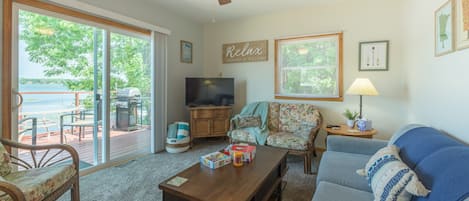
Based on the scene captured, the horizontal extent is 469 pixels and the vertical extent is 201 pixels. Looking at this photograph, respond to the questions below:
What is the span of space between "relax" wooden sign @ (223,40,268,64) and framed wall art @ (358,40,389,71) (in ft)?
5.15

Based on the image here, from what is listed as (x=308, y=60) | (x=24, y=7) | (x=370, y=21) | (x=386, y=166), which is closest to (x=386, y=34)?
(x=370, y=21)

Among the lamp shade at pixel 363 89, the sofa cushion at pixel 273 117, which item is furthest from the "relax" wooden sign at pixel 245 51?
the lamp shade at pixel 363 89

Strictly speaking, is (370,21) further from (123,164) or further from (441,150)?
(123,164)

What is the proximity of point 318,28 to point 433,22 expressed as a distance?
1.70 m

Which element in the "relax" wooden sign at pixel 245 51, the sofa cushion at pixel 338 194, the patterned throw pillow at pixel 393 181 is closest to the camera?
the patterned throw pillow at pixel 393 181

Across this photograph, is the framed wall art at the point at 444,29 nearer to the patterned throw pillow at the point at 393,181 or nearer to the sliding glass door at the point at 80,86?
the patterned throw pillow at the point at 393,181

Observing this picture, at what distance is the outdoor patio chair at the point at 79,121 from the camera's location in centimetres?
265

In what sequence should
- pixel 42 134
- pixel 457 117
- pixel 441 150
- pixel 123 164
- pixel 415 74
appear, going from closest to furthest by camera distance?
1. pixel 441 150
2. pixel 457 117
3. pixel 42 134
4. pixel 415 74
5. pixel 123 164

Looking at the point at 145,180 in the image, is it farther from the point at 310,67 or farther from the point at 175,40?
the point at 310,67

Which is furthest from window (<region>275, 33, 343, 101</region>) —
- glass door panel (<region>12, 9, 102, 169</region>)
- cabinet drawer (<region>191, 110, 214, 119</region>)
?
glass door panel (<region>12, 9, 102, 169</region>)

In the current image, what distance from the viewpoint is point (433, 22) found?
210 cm

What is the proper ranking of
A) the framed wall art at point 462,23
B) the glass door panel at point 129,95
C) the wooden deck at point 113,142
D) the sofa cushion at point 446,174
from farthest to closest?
the glass door panel at point 129,95 < the wooden deck at point 113,142 < the framed wall art at point 462,23 < the sofa cushion at point 446,174

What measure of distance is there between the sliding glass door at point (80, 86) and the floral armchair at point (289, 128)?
1.63 meters

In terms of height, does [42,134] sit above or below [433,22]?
below
